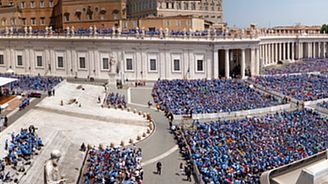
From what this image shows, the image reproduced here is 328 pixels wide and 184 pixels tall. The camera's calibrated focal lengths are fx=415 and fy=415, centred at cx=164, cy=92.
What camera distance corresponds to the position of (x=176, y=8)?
73.6m

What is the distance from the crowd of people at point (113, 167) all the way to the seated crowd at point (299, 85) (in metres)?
28.6

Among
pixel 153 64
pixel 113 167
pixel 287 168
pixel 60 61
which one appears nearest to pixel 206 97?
pixel 153 64

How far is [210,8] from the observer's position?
79375mm

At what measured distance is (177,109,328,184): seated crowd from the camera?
86.3 feet

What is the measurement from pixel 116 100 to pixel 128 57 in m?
15.3

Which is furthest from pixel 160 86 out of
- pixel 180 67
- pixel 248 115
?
pixel 248 115

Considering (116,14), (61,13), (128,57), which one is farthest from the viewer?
(61,13)

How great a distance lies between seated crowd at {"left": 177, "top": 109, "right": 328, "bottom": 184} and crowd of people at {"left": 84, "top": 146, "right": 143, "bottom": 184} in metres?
4.15

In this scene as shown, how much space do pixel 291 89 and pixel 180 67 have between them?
15.8m

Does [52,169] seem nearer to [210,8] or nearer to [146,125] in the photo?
[146,125]

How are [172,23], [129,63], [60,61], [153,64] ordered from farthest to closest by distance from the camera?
[60,61] < [172,23] < [129,63] < [153,64]

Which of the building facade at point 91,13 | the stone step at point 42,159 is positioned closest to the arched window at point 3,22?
the building facade at point 91,13

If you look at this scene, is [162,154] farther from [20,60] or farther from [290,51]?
[290,51]

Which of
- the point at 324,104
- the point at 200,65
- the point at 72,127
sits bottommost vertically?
the point at 72,127
